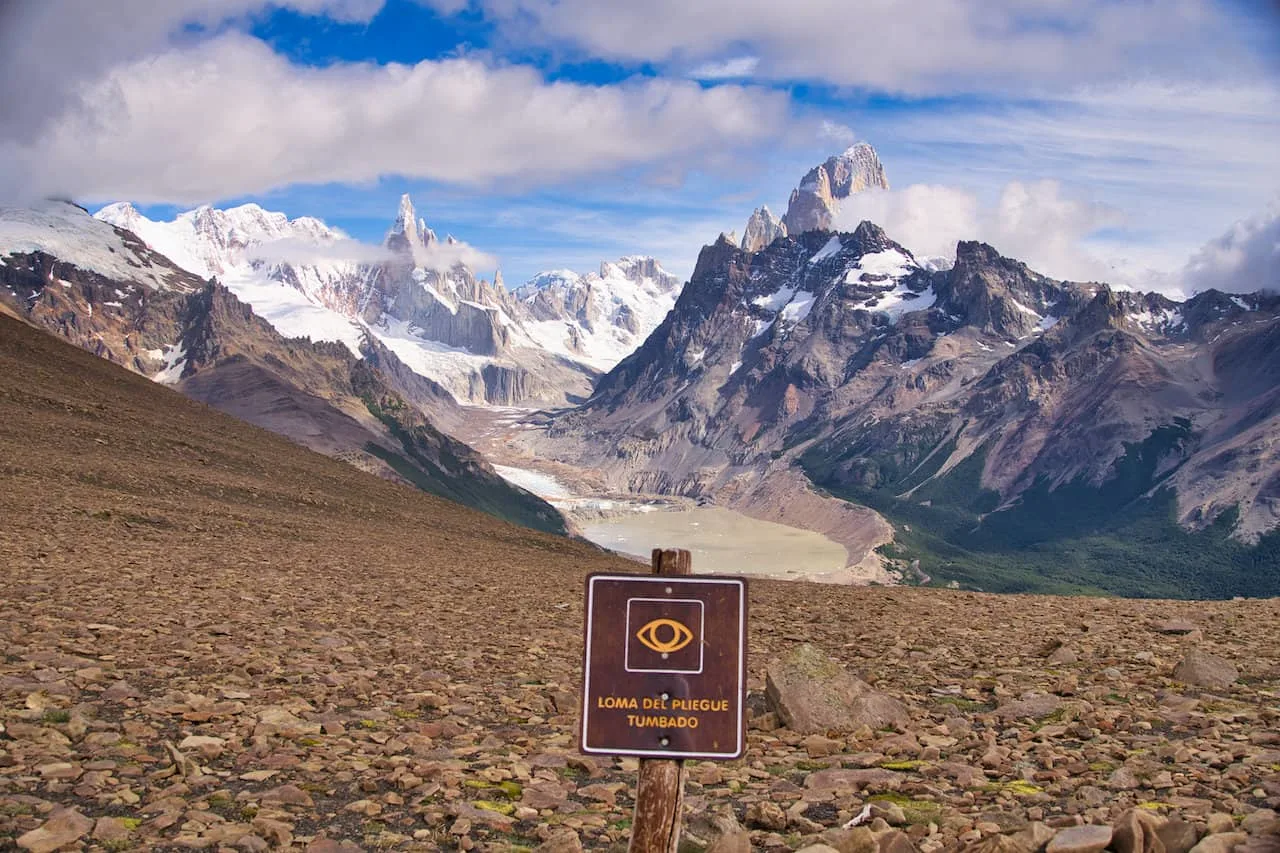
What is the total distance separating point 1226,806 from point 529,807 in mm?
7906

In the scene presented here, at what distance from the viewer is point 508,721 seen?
1783cm

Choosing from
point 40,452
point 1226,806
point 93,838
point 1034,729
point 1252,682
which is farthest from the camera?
point 40,452

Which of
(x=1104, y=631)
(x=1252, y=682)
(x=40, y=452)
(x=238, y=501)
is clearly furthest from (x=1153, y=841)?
(x=40, y=452)

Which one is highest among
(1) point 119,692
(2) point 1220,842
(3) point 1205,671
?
(3) point 1205,671

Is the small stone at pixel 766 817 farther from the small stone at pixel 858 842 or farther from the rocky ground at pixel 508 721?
the small stone at pixel 858 842

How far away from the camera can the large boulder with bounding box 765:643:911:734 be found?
1711cm

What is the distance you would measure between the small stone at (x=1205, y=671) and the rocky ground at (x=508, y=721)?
10 cm

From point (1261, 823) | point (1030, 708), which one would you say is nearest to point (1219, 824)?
point (1261, 823)

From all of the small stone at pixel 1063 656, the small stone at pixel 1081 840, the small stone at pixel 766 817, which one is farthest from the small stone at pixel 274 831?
the small stone at pixel 1063 656

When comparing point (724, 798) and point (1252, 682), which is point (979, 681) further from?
point (724, 798)

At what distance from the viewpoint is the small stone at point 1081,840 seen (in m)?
10.1

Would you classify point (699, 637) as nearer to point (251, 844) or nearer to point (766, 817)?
point (766, 817)

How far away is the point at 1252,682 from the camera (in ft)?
65.5

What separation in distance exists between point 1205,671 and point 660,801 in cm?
1439
